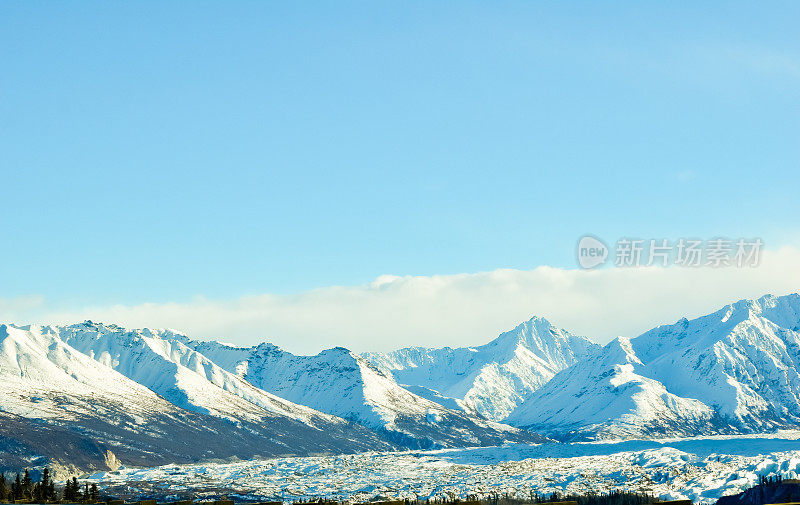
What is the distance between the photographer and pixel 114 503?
502ft

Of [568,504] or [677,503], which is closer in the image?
[568,504]

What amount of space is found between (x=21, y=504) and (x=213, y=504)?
2982cm

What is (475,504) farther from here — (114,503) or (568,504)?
(114,503)

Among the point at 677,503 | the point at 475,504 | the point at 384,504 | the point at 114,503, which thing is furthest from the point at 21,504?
the point at 677,503

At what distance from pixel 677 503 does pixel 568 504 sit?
22395 mm

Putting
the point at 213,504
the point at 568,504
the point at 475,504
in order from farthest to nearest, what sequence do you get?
the point at 213,504
the point at 475,504
the point at 568,504

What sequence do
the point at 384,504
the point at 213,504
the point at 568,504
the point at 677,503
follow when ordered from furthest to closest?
the point at 213,504, the point at 677,503, the point at 384,504, the point at 568,504

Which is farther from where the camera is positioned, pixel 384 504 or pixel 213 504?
pixel 213 504

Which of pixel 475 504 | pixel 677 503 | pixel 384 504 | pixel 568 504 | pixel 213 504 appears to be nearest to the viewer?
pixel 568 504

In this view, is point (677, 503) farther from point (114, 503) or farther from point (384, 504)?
point (114, 503)

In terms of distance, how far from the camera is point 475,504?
126438mm

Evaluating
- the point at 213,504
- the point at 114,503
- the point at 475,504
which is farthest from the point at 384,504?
the point at 114,503

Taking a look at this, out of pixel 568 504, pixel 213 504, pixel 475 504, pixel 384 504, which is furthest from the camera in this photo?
pixel 213 504

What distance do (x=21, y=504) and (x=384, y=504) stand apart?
5727cm
